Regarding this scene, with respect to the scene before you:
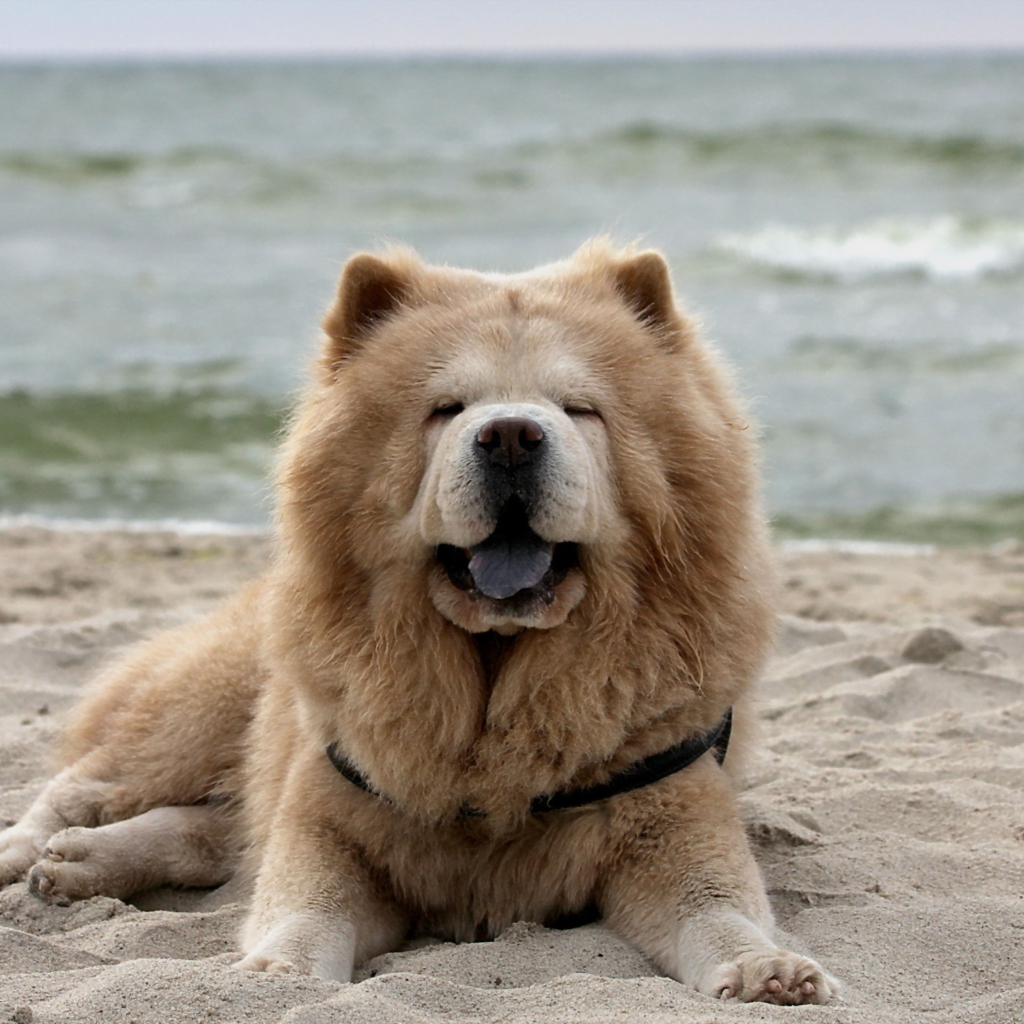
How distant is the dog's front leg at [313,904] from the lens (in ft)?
9.56

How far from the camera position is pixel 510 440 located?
113 inches

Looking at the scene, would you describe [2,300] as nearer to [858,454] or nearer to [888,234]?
[858,454]

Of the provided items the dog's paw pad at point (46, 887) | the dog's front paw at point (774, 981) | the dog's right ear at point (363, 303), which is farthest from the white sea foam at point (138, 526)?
the dog's front paw at point (774, 981)

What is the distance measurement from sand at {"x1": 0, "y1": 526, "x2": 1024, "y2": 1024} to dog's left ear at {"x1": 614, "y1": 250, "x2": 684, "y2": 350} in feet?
4.79

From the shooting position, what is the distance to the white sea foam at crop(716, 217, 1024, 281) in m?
18.4

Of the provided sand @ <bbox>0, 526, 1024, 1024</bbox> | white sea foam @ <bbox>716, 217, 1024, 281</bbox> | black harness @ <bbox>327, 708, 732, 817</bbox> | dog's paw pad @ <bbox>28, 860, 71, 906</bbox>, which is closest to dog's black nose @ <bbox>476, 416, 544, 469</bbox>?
black harness @ <bbox>327, 708, 732, 817</bbox>

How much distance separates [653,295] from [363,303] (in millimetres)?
757

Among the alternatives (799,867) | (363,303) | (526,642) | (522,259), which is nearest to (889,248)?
(522,259)

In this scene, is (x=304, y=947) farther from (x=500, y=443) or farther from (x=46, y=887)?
(x=500, y=443)

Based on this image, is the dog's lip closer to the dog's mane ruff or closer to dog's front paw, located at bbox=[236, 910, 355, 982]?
the dog's mane ruff

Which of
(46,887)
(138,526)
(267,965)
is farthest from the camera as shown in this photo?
(138,526)

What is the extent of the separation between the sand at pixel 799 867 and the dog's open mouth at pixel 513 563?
810 mm

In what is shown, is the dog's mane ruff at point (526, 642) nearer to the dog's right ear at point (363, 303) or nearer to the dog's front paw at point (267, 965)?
the dog's right ear at point (363, 303)

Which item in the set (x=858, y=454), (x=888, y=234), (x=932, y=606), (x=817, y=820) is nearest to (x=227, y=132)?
(x=888, y=234)
